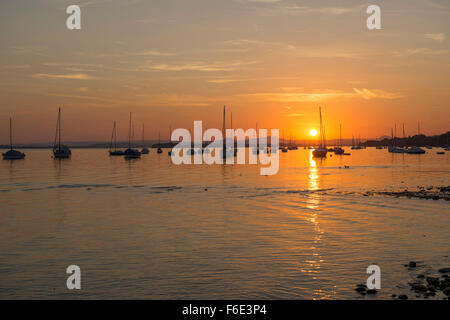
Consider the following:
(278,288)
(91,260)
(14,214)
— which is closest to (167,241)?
(91,260)

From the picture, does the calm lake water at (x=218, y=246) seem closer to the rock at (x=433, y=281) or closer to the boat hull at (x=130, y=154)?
the rock at (x=433, y=281)

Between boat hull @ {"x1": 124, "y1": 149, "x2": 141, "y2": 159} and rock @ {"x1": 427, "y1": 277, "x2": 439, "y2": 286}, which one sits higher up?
boat hull @ {"x1": 124, "y1": 149, "x2": 141, "y2": 159}

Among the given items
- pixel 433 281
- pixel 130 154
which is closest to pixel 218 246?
pixel 433 281

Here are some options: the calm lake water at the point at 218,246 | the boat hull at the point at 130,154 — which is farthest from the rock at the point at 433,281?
the boat hull at the point at 130,154

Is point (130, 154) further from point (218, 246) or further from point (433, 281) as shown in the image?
point (433, 281)

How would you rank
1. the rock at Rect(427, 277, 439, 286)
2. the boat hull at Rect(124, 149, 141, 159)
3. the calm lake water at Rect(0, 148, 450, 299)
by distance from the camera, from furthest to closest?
the boat hull at Rect(124, 149, 141, 159) → the calm lake water at Rect(0, 148, 450, 299) → the rock at Rect(427, 277, 439, 286)

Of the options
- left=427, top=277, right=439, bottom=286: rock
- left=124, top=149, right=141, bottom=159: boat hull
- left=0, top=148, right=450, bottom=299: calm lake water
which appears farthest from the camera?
left=124, top=149, right=141, bottom=159: boat hull

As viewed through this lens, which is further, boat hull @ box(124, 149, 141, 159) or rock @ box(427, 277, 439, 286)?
boat hull @ box(124, 149, 141, 159)

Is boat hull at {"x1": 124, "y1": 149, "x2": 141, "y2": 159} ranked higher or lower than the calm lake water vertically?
higher

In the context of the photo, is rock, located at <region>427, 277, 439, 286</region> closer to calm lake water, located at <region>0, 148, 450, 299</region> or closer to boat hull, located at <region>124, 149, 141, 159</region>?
calm lake water, located at <region>0, 148, 450, 299</region>

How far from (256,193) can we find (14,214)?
2619cm

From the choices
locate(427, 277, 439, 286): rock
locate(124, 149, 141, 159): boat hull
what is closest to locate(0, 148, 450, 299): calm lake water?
locate(427, 277, 439, 286): rock

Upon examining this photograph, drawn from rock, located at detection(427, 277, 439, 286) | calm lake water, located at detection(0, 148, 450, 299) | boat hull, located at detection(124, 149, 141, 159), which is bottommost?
calm lake water, located at detection(0, 148, 450, 299)

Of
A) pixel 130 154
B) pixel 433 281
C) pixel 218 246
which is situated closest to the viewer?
pixel 433 281
